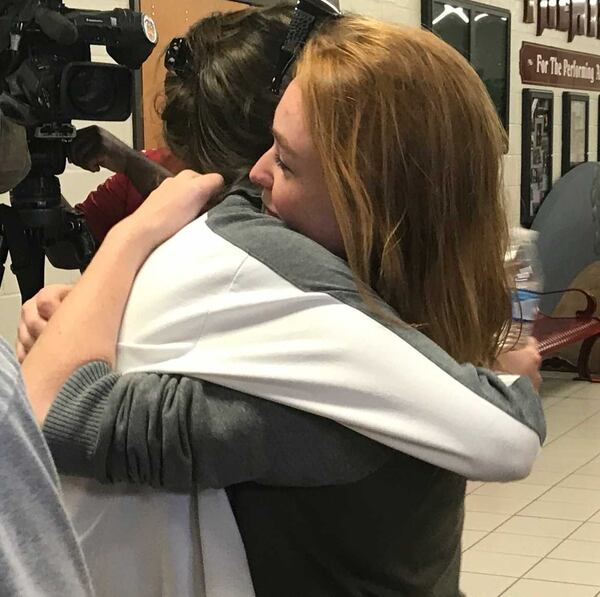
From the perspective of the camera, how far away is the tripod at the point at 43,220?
1.59m

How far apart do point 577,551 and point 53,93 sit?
2872 millimetres

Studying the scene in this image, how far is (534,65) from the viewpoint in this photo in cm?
695

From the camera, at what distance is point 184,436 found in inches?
38.9

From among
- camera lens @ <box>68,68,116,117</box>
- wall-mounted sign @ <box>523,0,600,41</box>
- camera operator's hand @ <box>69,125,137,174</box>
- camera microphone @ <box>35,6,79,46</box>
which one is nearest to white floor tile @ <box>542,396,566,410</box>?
wall-mounted sign @ <box>523,0,600,41</box>

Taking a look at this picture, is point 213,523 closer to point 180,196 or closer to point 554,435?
point 180,196

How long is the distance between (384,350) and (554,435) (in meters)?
4.53

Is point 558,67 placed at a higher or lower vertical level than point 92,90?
lower

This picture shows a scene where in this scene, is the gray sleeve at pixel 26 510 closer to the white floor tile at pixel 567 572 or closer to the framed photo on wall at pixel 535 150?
the white floor tile at pixel 567 572

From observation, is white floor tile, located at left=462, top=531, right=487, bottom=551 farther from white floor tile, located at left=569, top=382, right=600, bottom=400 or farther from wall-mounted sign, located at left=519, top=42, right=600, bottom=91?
wall-mounted sign, located at left=519, top=42, right=600, bottom=91

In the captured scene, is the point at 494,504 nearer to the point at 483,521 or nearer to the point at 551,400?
the point at 483,521

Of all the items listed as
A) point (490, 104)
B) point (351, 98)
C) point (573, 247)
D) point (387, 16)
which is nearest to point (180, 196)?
point (351, 98)

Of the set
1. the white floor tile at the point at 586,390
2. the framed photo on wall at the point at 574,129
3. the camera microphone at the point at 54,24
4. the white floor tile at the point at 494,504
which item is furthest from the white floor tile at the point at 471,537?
the framed photo on wall at the point at 574,129

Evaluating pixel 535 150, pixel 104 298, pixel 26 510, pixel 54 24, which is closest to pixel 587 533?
pixel 54 24

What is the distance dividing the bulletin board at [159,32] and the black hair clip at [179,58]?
1844 millimetres
